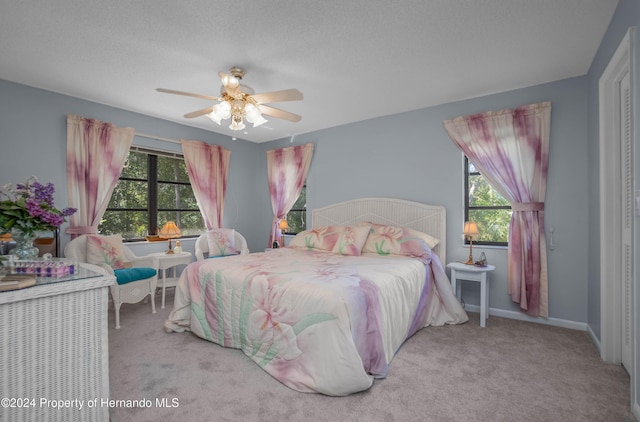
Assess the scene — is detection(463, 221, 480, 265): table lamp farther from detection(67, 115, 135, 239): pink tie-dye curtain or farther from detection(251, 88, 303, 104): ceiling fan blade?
detection(67, 115, 135, 239): pink tie-dye curtain

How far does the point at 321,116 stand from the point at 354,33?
6.84 feet

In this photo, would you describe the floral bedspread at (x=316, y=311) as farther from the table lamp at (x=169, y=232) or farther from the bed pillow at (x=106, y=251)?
the table lamp at (x=169, y=232)

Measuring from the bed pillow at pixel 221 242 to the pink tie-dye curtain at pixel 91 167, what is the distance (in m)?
1.44

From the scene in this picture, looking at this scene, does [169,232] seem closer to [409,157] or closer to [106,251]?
[106,251]

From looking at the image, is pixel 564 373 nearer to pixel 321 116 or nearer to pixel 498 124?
pixel 498 124

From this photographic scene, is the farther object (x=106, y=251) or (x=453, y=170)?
(x=453, y=170)

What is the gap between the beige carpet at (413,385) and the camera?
5.99ft

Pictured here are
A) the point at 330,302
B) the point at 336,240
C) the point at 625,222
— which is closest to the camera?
the point at 330,302

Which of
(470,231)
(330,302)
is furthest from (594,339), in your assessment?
(330,302)

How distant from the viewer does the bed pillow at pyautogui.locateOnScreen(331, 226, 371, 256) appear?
369cm

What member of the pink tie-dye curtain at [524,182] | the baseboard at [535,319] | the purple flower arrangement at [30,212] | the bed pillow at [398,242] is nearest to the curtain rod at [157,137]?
the purple flower arrangement at [30,212]

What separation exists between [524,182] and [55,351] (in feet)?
13.5

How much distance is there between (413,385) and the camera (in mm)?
2121

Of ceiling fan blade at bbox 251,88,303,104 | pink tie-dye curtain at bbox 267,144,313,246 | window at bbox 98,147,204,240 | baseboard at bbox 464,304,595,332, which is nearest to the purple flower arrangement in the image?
ceiling fan blade at bbox 251,88,303,104
